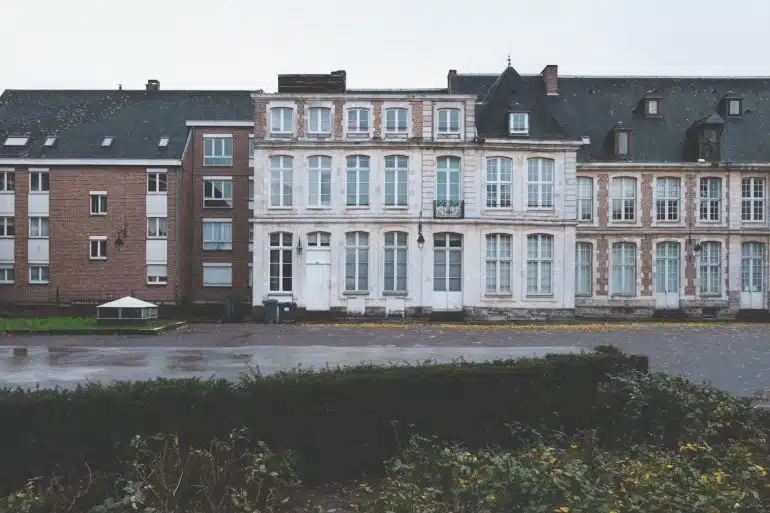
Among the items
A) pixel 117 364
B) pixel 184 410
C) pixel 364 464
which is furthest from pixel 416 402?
pixel 117 364

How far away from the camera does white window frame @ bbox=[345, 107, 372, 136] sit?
3344 cm

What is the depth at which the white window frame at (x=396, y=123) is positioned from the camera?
110 feet

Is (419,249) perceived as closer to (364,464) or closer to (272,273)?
(272,273)

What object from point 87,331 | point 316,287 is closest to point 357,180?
point 316,287

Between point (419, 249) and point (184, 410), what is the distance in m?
26.3

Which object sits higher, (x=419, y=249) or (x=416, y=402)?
(x=419, y=249)

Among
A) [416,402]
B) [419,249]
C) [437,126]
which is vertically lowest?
[416,402]

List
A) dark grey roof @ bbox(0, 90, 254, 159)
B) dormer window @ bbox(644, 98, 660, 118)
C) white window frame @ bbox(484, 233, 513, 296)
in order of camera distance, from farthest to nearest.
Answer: dormer window @ bbox(644, 98, 660, 118) < dark grey roof @ bbox(0, 90, 254, 159) < white window frame @ bbox(484, 233, 513, 296)

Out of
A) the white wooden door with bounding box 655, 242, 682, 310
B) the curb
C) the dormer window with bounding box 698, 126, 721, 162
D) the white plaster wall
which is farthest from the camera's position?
the white wooden door with bounding box 655, 242, 682, 310

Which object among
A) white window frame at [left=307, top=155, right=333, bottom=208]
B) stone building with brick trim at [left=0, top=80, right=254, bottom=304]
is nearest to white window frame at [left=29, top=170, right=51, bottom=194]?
stone building with brick trim at [left=0, top=80, right=254, bottom=304]

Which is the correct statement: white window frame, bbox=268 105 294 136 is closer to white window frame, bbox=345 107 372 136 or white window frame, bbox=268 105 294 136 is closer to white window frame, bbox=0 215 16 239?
white window frame, bbox=345 107 372 136

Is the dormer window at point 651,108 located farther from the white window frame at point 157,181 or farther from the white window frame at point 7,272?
the white window frame at point 7,272

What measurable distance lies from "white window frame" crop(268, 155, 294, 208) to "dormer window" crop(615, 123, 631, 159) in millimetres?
16916

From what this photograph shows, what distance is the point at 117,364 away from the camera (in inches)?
621
